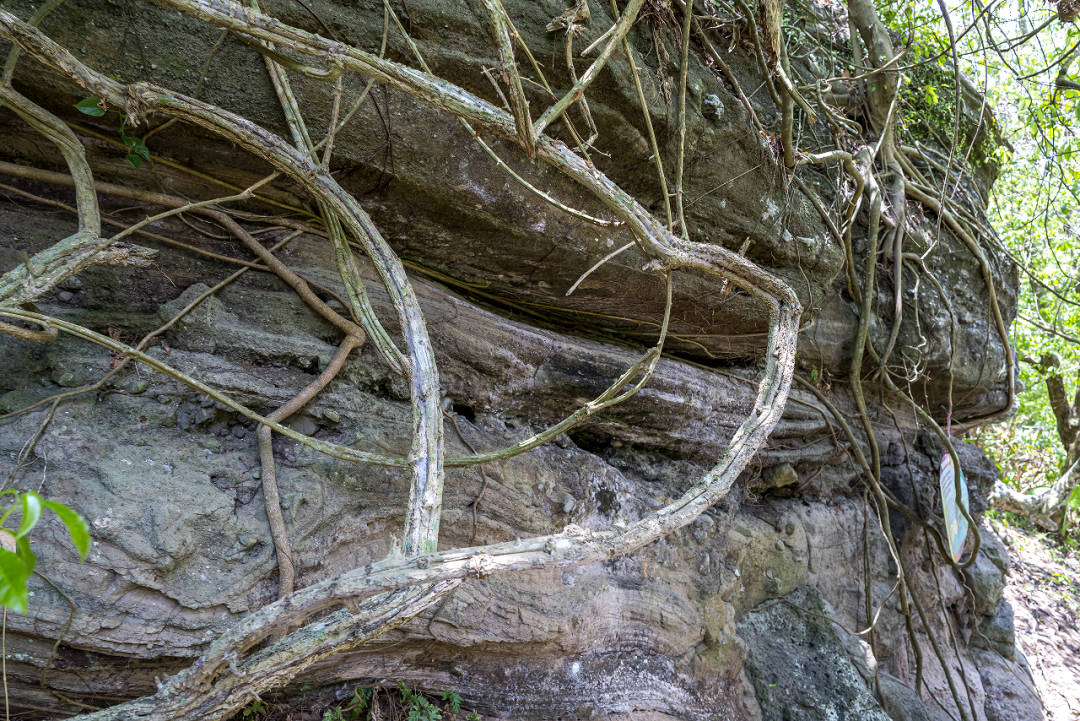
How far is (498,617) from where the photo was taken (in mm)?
2150

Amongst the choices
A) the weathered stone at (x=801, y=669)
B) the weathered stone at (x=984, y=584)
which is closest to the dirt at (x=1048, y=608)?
the weathered stone at (x=984, y=584)

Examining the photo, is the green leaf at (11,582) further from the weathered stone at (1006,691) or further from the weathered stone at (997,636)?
the weathered stone at (997,636)

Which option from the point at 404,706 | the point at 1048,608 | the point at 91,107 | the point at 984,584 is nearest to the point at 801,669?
the point at 404,706

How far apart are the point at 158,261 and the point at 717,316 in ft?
8.12

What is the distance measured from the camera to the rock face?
1732mm

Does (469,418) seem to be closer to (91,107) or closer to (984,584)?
(91,107)

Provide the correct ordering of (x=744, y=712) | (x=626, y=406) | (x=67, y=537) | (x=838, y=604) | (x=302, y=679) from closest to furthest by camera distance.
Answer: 1. (x=67, y=537)
2. (x=302, y=679)
3. (x=744, y=712)
4. (x=626, y=406)
5. (x=838, y=604)

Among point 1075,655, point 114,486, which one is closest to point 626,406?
point 114,486

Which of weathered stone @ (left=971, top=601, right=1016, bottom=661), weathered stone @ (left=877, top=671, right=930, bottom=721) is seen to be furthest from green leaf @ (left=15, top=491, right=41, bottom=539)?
weathered stone @ (left=971, top=601, right=1016, bottom=661)

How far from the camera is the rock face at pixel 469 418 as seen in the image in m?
1.73

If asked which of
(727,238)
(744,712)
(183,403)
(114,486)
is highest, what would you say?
(727,238)

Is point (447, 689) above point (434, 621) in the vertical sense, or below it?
below

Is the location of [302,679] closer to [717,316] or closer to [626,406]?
[626,406]

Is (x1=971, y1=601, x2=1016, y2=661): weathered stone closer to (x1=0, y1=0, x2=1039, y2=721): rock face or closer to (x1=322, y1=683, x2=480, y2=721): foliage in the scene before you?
(x1=0, y1=0, x2=1039, y2=721): rock face
